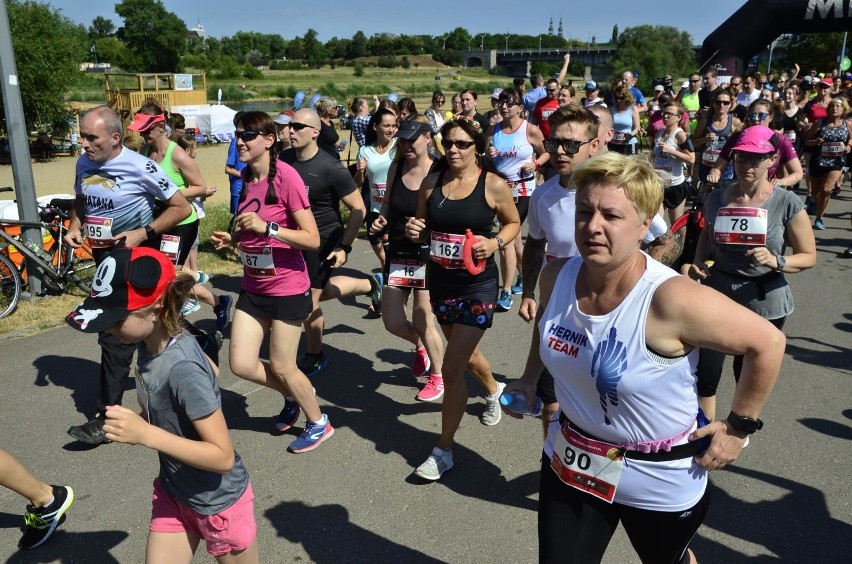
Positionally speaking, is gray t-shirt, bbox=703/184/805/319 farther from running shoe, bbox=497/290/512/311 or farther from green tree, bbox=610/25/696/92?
green tree, bbox=610/25/696/92

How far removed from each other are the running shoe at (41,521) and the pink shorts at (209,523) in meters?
1.29

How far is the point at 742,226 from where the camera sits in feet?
13.1

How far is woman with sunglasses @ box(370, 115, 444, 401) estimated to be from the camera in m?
4.86

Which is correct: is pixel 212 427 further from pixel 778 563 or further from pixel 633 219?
pixel 778 563

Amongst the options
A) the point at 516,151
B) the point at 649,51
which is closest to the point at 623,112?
the point at 516,151

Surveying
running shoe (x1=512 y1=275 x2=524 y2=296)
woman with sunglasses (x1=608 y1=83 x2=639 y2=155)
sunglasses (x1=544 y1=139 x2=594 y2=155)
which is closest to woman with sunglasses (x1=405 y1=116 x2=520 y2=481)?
sunglasses (x1=544 y1=139 x2=594 y2=155)

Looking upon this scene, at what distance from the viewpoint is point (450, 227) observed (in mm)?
4121

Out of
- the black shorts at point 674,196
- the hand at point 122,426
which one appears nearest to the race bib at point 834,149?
the black shorts at point 674,196

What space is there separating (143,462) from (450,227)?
7.51 feet

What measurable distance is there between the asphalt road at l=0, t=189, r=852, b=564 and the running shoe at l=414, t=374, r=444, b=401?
0.34ft

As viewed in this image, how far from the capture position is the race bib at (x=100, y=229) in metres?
4.71

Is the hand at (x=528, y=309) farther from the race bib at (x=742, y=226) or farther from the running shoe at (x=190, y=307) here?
the running shoe at (x=190, y=307)

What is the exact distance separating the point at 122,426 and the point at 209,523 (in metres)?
→ 0.59

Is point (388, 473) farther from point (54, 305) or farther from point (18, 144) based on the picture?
point (18, 144)
